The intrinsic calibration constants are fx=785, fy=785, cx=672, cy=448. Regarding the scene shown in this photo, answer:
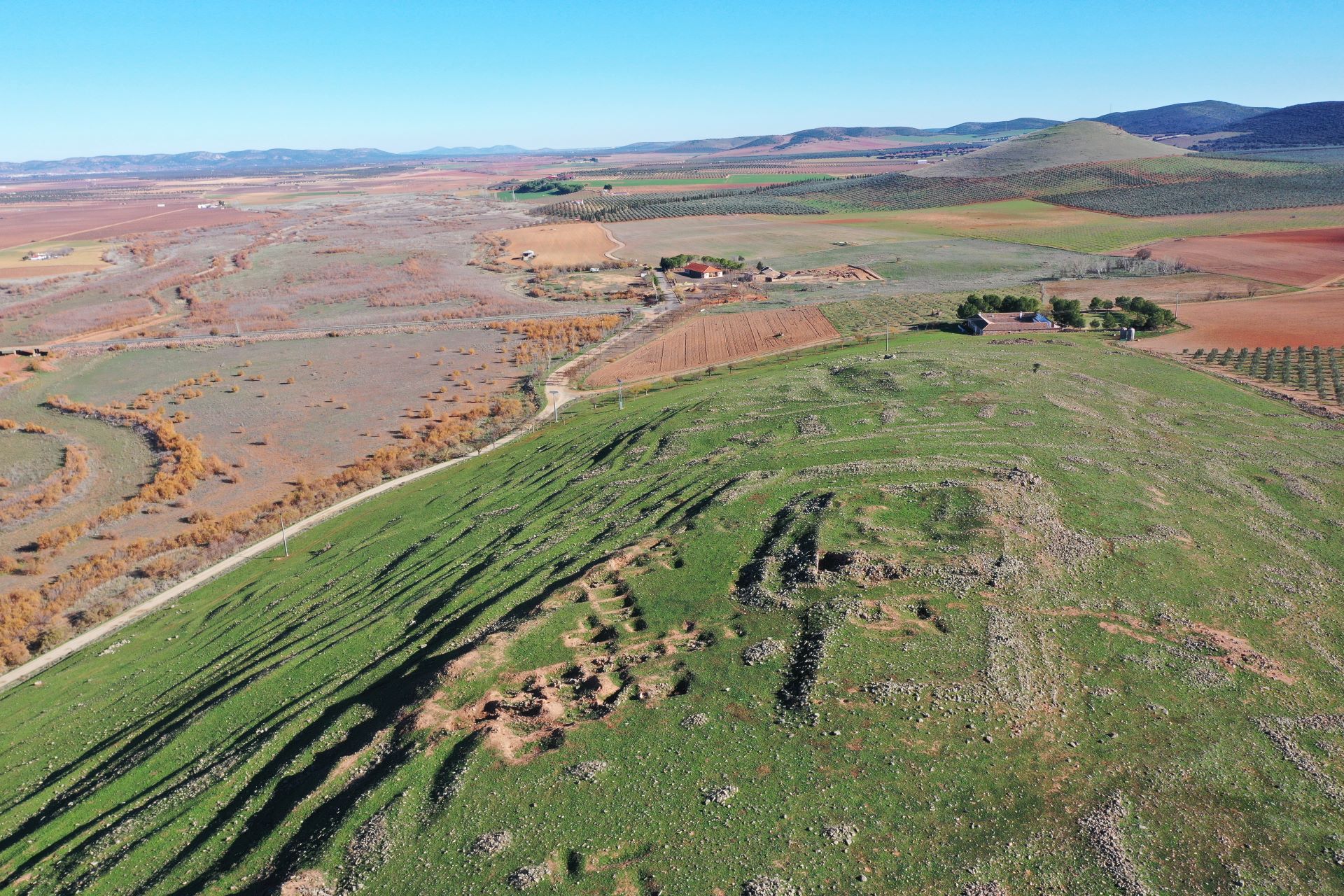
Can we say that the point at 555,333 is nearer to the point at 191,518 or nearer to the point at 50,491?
the point at 191,518

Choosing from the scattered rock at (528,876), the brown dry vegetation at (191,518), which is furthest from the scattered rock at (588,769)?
the brown dry vegetation at (191,518)

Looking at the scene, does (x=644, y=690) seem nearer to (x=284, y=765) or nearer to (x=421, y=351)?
(x=284, y=765)

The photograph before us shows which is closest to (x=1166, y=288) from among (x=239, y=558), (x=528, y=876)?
(x=239, y=558)

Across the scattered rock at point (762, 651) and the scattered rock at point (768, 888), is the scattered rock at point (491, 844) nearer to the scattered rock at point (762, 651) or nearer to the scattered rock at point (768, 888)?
the scattered rock at point (768, 888)

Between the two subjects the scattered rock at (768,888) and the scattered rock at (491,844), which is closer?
the scattered rock at (768,888)

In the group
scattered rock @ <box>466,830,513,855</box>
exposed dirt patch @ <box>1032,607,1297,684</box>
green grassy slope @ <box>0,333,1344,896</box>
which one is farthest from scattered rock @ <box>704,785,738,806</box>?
exposed dirt patch @ <box>1032,607,1297,684</box>

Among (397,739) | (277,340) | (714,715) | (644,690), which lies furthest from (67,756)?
(277,340)

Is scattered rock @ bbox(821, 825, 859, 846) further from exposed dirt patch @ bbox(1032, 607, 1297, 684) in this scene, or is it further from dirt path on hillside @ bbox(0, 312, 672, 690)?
dirt path on hillside @ bbox(0, 312, 672, 690)
